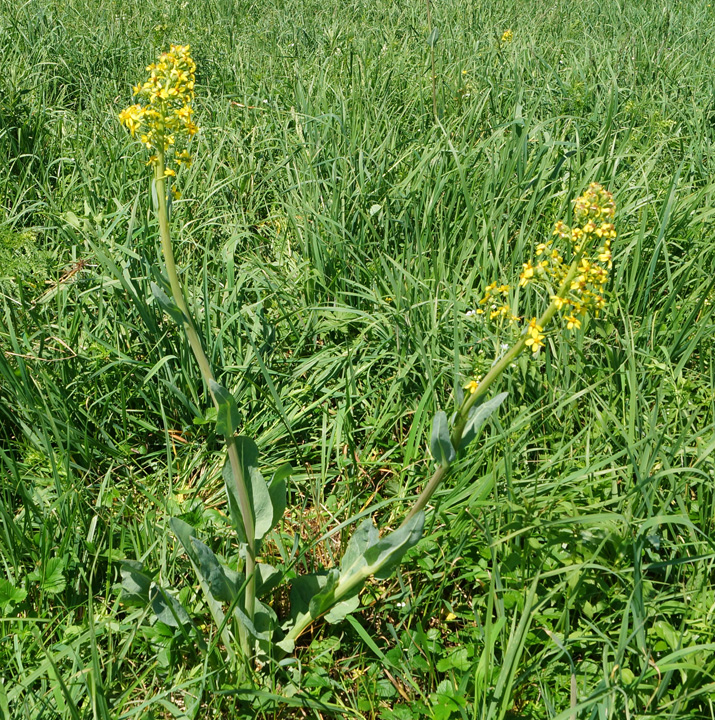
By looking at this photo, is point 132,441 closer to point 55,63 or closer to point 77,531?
point 77,531

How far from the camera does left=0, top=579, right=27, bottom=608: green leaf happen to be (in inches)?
54.6

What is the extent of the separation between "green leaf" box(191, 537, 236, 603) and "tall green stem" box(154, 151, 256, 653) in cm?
4

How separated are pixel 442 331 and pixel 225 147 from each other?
1.56 m

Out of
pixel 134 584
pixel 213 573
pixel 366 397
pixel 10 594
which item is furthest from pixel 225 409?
pixel 366 397

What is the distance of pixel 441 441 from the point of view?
1.13 meters

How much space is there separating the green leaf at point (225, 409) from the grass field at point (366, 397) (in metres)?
0.41

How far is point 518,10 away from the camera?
522cm

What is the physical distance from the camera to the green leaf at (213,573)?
4.14 ft

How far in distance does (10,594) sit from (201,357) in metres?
0.69

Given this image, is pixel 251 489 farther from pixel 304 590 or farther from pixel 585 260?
pixel 585 260

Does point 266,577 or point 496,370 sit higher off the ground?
point 496,370

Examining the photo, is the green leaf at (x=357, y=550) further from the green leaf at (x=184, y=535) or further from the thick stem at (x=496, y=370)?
the green leaf at (x=184, y=535)

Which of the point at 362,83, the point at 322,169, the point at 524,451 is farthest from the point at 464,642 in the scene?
the point at 362,83

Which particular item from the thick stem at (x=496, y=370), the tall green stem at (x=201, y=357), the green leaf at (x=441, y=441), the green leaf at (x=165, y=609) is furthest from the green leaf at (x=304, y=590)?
the green leaf at (x=441, y=441)
